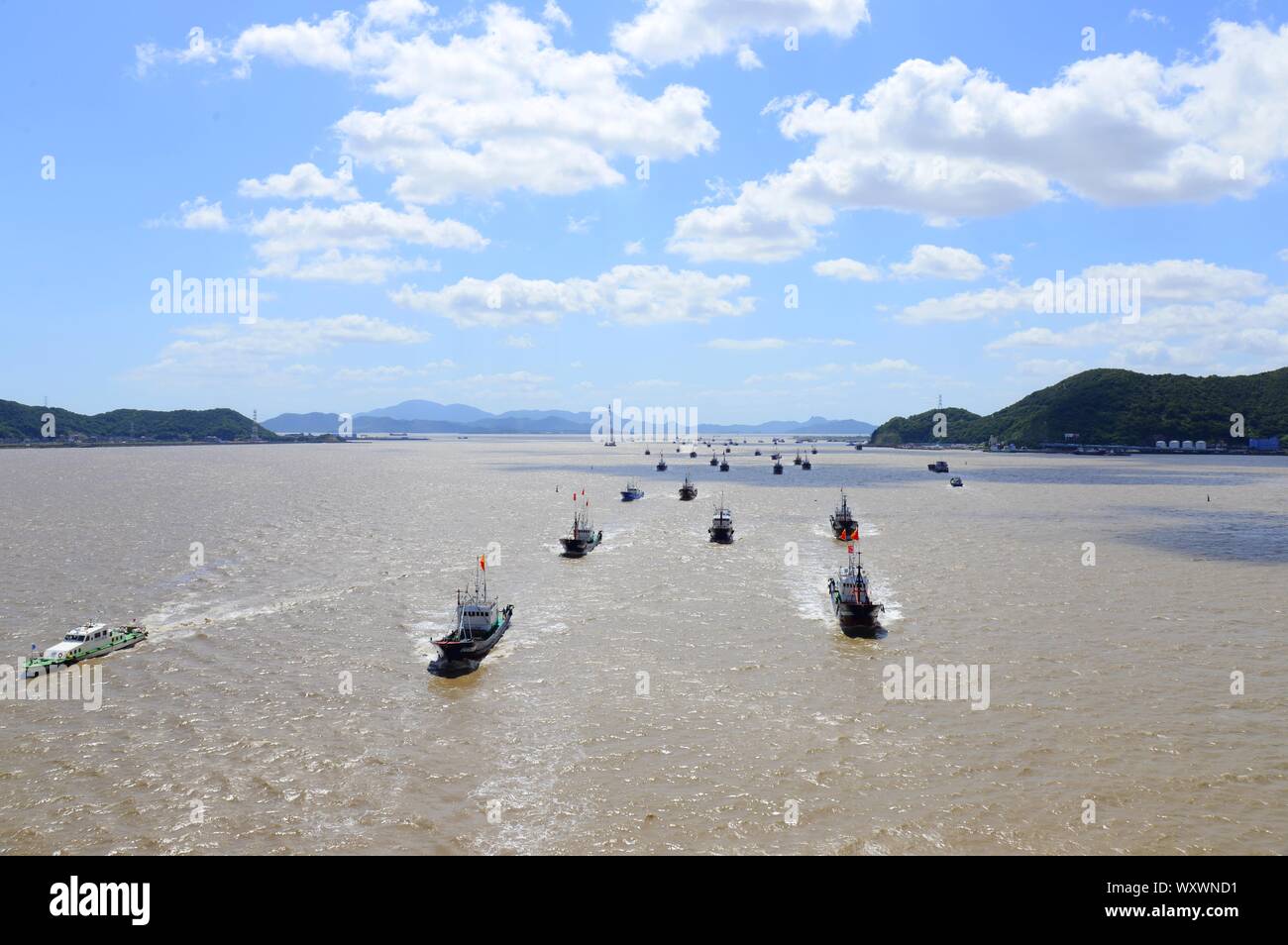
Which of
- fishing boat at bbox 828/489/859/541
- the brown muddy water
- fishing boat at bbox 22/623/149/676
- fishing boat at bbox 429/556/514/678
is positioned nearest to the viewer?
the brown muddy water

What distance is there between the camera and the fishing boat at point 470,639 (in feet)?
148

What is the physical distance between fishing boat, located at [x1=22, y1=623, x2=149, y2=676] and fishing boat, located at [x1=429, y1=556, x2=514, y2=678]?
18.8 meters

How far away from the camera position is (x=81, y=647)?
45156 millimetres

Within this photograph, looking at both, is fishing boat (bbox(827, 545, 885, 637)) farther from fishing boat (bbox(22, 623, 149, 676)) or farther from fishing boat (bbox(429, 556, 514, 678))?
fishing boat (bbox(22, 623, 149, 676))

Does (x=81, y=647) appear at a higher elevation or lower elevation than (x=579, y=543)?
lower

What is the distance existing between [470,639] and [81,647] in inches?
840

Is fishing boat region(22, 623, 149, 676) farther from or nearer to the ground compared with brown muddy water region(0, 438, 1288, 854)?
farther from the ground

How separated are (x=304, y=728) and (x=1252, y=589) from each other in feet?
228

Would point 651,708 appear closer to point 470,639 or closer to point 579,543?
point 470,639

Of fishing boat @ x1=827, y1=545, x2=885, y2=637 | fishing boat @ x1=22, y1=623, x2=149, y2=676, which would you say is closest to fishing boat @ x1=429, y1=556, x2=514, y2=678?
fishing boat @ x1=22, y1=623, x2=149, y2=676

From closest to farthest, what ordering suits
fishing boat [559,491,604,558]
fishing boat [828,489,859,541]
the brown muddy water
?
the brown muddy water < fishing boat [559,491,604,558] < fishing boat [828,489,859,541]

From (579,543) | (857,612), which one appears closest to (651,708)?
(857,612)

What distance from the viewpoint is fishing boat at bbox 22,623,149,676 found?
43688mm
